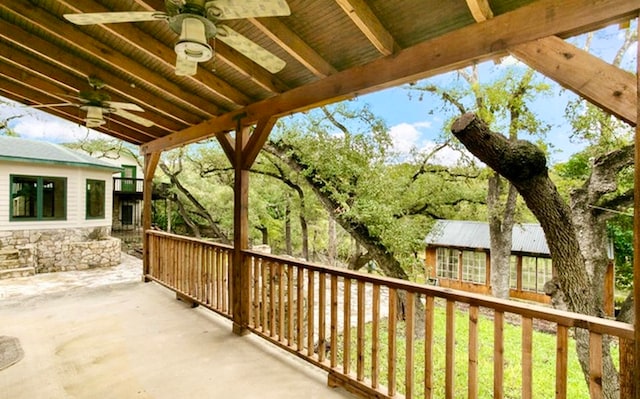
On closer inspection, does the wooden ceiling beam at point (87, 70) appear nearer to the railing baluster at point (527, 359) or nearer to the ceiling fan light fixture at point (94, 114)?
the ceiling fan light fixture at point (94, 114)

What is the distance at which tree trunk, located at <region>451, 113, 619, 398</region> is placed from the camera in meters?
2.41

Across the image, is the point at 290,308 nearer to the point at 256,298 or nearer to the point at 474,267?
the point at 256,298

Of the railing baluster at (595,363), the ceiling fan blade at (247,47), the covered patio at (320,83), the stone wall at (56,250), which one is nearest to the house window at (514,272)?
the covered patio at (320,83)

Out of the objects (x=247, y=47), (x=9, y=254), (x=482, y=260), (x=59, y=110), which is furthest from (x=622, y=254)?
(x=9, y=254)

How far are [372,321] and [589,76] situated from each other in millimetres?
1873

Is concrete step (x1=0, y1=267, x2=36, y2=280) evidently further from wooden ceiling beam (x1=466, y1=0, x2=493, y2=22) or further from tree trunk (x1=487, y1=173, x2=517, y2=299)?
tree trunk (x1=487, y1=173, x2=517, y2=299)

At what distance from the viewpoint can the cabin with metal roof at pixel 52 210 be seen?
26.5 ft

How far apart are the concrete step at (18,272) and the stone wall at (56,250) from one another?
0.29 metres

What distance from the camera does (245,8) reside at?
5.65 ft

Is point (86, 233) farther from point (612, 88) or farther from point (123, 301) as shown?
point (612, 88)

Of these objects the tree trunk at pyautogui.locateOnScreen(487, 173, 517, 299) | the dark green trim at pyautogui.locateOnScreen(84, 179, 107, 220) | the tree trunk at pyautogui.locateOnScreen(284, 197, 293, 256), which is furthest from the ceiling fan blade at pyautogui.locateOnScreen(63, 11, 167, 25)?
the tree trunk at pyautogui.locateOnScreen(284, 197, 293, 256)

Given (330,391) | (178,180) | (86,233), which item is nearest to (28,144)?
(86,233)

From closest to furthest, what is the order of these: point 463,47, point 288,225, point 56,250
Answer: point 463,47, point 56,250, point 288,225

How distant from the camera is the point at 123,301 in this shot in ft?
16.1
